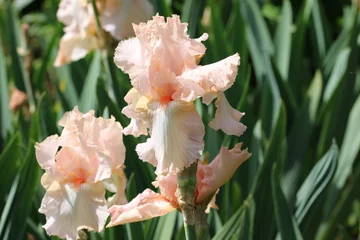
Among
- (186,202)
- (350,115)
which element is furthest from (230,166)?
(350,115)

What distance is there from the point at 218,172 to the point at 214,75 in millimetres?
155

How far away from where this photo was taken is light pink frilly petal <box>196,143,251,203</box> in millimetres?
1064

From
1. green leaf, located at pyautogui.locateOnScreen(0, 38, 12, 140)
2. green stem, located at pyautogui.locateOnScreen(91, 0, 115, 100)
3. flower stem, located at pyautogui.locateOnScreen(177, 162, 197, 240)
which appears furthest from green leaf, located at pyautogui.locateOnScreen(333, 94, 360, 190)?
flower stem, located at pyautogui.locateOnScreen(177, 162, 197, 240)

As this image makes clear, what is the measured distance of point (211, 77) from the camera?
985 mm

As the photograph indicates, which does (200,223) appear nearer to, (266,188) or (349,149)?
(266,188)

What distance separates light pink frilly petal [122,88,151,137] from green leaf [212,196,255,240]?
360mm

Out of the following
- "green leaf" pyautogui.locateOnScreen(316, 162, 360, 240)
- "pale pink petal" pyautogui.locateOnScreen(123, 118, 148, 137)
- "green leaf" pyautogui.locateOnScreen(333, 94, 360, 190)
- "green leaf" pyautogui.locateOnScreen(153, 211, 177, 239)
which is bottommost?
"green leaf" pyautogui.locateOnScreen(316, 162, 360, 240)

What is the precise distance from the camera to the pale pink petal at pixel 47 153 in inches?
44.1

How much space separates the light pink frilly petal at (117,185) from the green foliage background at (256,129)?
156 millimetres

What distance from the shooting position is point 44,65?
245 centimetres

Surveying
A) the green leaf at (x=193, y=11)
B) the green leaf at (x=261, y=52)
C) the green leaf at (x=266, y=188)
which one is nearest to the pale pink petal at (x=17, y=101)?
the green leaf at (x=193, y=11)

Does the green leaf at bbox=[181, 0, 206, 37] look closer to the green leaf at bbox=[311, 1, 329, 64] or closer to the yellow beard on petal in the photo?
the green leaf at bbox=[311, 1, 329, 64]

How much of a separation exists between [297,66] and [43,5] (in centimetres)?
209

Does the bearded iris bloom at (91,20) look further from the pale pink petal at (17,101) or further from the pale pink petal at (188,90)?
the pale pink petal at (188,90)
